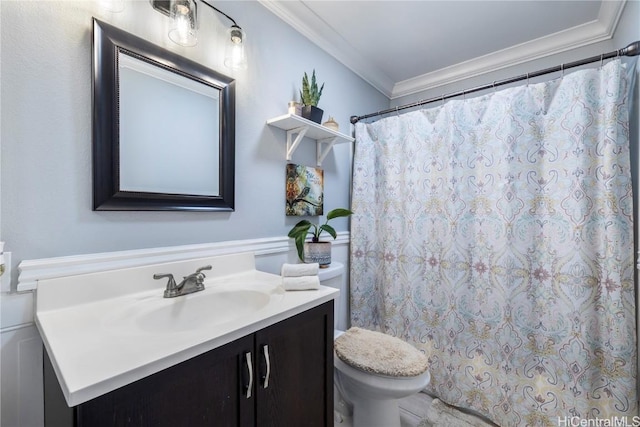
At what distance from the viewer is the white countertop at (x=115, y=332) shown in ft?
1.74

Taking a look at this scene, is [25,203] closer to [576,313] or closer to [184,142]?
[184,142]

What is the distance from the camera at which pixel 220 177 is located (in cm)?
126

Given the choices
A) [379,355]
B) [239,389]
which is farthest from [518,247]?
→ [239,389]

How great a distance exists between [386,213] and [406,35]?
113cm

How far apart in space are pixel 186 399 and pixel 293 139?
1.29m

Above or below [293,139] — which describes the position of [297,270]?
below

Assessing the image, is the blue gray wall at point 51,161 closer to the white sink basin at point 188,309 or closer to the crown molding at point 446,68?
the white sink basin at point 188,309

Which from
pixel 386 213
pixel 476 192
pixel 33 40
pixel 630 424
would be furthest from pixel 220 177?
pixel 630 424

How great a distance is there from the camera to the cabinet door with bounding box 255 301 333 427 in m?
0.81

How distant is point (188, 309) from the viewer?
999 millimetres

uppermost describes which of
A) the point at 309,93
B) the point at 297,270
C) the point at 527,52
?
the point at 527,52

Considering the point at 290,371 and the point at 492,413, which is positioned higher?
the point at 290,371

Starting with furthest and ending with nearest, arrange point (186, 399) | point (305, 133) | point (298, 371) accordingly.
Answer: point (305, 133) < point (298, 371) < point (186, 399)

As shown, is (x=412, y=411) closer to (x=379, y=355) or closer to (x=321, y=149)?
(x=379, y=355)
